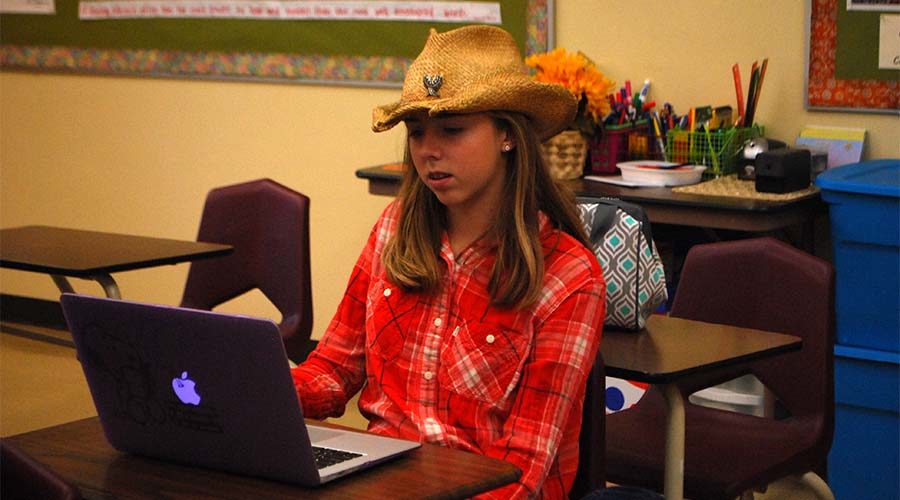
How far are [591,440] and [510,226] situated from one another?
33cm

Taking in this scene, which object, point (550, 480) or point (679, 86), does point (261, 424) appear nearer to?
point (550, 480)

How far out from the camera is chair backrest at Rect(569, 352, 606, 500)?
1.89 metres

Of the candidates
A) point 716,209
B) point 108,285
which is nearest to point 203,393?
point 108,285

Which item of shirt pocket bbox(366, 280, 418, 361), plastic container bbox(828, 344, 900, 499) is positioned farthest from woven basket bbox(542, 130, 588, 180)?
shirt pocket bbox(366, 280, 418, 361)

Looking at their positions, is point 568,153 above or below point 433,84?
below

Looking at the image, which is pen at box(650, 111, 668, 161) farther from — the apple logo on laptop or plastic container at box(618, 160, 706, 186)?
the apple logo on laptop

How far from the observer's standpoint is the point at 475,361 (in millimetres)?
1828

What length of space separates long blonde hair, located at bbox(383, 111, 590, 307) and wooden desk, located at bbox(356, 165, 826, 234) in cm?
106

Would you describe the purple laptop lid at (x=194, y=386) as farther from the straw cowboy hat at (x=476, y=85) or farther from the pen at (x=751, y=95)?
the pen at (x=751, y=95)

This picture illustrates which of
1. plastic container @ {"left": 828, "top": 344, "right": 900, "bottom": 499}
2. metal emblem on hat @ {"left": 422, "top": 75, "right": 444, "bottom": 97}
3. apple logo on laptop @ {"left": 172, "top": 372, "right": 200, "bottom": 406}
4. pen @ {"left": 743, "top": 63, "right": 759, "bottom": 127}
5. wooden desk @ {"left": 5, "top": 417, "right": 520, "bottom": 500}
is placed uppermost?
metal emblem on hat @ {"left": 422, "top": 75, "right": 444, "bottom": 97}

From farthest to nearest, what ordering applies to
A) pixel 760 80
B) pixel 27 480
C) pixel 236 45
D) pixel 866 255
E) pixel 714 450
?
pixel 236 45 → pixel 760 80 → pixel 866 255 → pixel 714 450 → pixel 27 480

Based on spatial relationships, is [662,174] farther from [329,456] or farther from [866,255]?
[329,456]

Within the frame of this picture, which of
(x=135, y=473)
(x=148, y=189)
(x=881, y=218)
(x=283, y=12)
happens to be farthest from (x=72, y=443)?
(x=148, y=189)

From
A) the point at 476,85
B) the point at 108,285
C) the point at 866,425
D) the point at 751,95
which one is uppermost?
the point at 476,85
